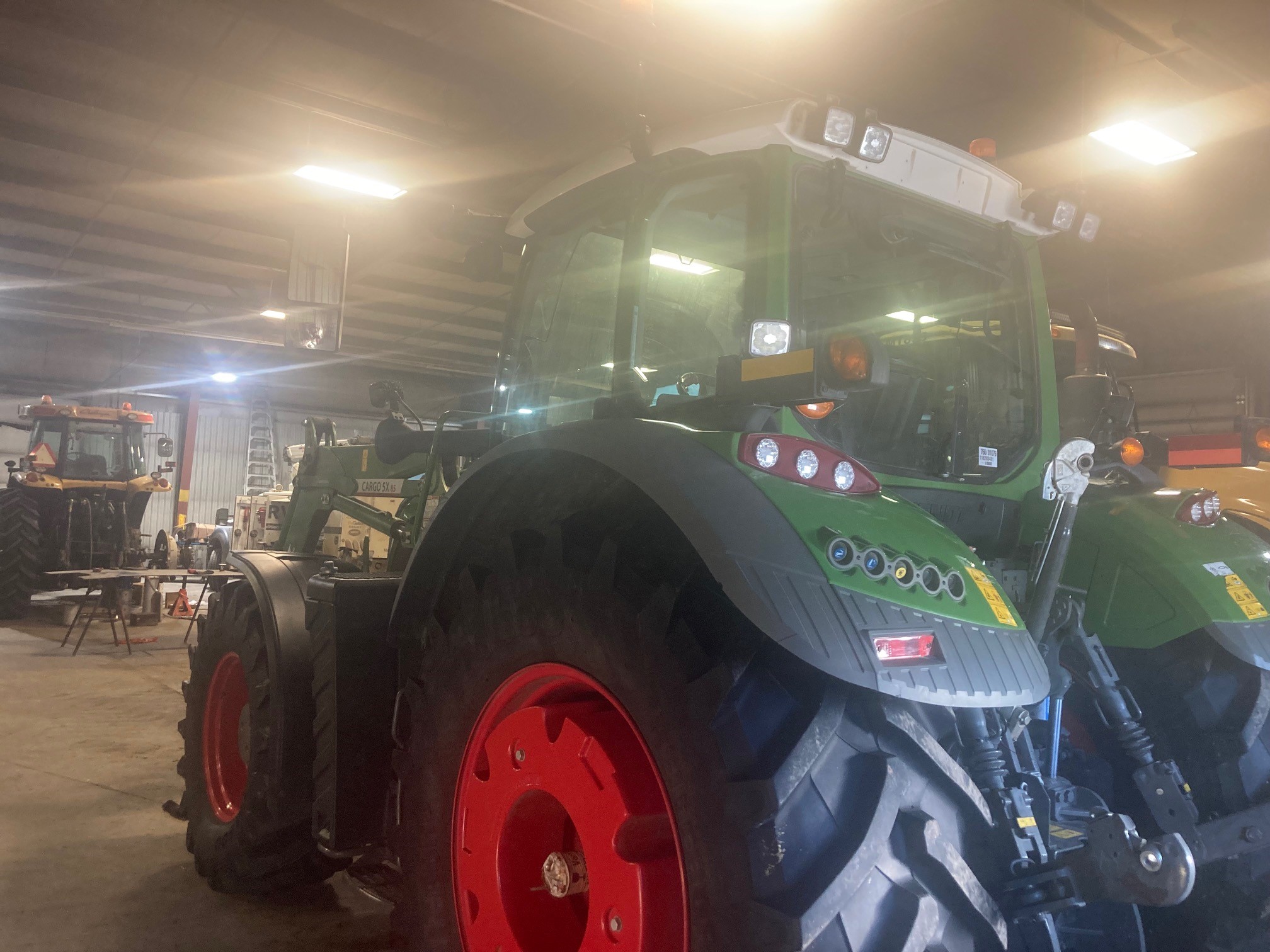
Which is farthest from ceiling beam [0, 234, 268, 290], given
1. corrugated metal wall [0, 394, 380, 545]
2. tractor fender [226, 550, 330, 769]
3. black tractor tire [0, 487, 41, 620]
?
tractor fender [226, 550, 330, 769]

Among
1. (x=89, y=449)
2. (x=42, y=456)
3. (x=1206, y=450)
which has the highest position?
(x=1206, y=450)

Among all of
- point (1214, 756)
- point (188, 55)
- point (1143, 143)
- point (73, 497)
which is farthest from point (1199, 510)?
point (73, 497)

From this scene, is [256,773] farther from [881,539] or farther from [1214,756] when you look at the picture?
[1214,756]

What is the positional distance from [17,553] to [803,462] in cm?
1294

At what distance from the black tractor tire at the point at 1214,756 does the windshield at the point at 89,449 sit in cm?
1436

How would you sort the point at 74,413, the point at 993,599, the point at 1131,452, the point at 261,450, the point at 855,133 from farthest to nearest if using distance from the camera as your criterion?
the point at 261,450 < the point at 74,413 < the point at 1131,452 < the point at 855,133 < the point at 993,599

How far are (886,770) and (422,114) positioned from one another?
753 cm

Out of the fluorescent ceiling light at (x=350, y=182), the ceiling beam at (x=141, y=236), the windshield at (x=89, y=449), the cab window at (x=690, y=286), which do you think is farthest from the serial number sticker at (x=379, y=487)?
the windshield at (x=89, y=449)

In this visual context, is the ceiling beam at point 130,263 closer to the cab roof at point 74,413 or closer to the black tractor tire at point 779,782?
the cab roof at point 74,413

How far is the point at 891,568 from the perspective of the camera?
4.75ft

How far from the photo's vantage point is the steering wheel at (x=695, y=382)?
2.12 metres

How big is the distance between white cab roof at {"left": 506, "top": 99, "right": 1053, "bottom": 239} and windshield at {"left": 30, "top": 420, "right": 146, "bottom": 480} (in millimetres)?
13316

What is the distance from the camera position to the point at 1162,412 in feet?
45.3

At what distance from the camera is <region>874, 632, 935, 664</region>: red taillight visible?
1.34 meters
